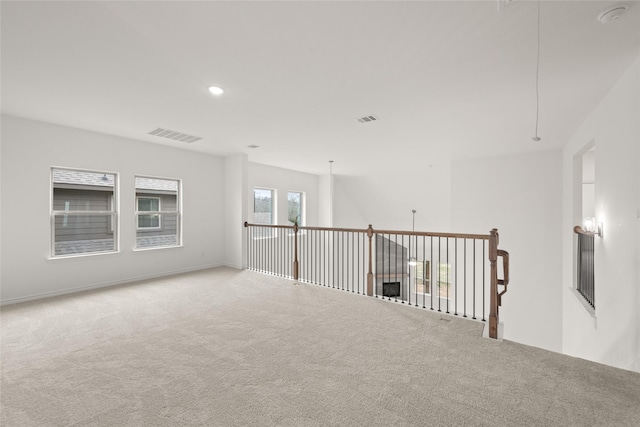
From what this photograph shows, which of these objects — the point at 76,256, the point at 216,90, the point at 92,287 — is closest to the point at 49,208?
the point at 76,256

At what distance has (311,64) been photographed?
105 inches

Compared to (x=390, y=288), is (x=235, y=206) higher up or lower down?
higher up

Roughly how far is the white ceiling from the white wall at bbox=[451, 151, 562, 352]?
181 centimetres

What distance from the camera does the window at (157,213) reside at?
552 cm

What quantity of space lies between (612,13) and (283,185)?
734cm

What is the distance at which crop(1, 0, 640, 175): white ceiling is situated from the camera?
2.00m

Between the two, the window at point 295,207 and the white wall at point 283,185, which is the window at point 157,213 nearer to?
the white wall at point 283,185

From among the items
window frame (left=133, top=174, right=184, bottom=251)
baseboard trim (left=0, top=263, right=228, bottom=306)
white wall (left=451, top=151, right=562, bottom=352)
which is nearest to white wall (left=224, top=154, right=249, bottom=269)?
baseboard trim (left=0, top=263, right=228, bottom=306)

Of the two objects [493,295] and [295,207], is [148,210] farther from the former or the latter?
[493,295]

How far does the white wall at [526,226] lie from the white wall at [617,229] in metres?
2.01

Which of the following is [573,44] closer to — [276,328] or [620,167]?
[620,167]

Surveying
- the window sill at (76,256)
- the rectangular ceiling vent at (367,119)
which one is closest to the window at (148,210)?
the window sill at (76,256)

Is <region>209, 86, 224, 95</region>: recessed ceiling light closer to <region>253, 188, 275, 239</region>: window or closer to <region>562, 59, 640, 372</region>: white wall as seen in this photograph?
A: <region>562, 59, 640, 372</region>: white wall

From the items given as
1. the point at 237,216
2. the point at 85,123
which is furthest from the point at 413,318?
the point at 85,123
